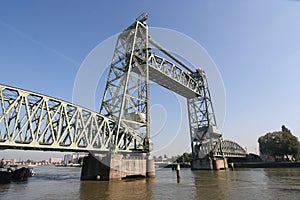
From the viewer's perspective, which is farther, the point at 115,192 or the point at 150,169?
the point at 150,169

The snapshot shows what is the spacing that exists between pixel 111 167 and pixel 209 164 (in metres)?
34.8

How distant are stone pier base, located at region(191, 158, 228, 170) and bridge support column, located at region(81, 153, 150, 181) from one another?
92.7ft

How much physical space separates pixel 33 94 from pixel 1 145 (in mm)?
5127

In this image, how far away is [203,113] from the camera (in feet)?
186

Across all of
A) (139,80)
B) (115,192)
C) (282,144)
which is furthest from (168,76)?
(282,144)

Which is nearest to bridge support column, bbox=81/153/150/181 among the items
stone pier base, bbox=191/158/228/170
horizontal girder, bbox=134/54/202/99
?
horizontal girder, bbox=134/54/202/99

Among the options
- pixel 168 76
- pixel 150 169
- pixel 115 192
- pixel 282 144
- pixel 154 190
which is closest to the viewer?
pixel 115 192

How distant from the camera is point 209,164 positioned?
51656mm

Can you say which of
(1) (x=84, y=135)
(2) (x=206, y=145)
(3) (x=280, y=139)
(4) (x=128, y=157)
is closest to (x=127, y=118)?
(4) (x=128, y=157)

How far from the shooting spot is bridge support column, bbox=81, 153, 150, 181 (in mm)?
23828

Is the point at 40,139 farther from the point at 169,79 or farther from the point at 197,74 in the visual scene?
the point at 197,74

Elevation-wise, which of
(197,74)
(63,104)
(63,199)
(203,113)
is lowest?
(63,199)

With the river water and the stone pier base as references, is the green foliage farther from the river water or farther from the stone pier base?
the river water

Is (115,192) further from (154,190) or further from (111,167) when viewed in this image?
(111,167)
